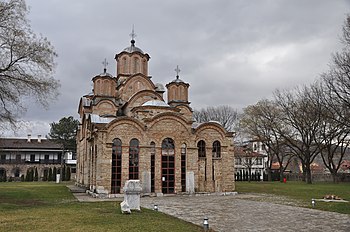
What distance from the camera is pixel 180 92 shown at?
1336 inches

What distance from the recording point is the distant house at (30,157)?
53344 millimetres

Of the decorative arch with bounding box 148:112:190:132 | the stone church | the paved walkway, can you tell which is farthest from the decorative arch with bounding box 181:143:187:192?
the paved walkway

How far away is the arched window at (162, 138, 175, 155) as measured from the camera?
25.3m

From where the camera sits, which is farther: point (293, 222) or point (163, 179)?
point (163, 179)

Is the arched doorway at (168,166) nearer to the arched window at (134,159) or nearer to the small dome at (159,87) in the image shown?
the arched window at (134,159)

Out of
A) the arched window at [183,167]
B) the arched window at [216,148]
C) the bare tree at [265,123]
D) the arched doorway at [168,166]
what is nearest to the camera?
the arched doorway at [168,166]

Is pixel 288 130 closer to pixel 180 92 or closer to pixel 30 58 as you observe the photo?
pixel 180 92

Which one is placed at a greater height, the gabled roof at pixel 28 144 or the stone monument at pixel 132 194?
the gabled roof at pixel 28 144

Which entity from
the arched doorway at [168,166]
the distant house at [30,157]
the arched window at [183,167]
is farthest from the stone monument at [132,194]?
the distant house at [30,157]

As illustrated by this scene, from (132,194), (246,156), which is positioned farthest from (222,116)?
(132,194)

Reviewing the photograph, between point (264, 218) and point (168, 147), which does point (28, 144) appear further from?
point (264, 218)

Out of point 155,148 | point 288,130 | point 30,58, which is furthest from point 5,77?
point 288,130

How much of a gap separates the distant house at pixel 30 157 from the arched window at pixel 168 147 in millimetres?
29251

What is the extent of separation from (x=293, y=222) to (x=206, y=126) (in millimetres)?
14330
